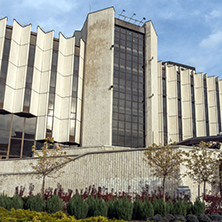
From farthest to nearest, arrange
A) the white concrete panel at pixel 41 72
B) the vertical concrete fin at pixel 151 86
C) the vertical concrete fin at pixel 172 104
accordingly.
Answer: the vertical concrete fin at pixel 172 104
the vertical concrete fin at pixel 151 86
the white concrete panel at pixel 41 72

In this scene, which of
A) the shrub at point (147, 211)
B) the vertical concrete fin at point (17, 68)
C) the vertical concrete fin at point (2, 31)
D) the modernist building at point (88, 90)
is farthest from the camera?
the modernist building at point (88, 90)

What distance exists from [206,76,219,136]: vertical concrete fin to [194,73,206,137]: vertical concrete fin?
62.6 inches

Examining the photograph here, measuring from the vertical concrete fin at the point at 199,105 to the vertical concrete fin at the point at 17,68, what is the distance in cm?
2554

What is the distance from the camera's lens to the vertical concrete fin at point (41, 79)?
33.5 m

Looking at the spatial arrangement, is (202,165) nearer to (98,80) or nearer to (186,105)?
(98,80)

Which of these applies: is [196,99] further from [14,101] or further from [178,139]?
[14,101]

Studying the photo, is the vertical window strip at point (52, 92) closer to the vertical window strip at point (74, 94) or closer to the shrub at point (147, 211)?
the vertical window strip at point (74, 94)

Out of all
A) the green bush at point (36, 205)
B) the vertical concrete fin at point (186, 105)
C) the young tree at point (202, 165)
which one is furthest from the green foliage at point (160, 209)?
the vertical concrete fin at point (186, 105)

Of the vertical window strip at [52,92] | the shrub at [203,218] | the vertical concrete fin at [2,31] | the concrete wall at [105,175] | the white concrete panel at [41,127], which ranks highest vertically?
the vertical concrete fin at [2,31]

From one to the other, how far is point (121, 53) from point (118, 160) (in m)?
20.7

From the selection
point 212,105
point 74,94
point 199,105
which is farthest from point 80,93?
point 212,105

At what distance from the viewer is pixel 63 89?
119 feet

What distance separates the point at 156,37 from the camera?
43.6m

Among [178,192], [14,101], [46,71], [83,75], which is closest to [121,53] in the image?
[83,75]
